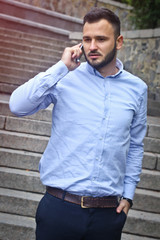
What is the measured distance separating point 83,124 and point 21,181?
2.25 meters

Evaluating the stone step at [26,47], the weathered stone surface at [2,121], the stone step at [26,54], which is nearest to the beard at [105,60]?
the weathered stone surface at [2,121]

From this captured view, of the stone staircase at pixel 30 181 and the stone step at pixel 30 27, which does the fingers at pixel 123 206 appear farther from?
the stone step at pixel 30 27

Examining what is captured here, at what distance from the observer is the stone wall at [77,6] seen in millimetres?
12672

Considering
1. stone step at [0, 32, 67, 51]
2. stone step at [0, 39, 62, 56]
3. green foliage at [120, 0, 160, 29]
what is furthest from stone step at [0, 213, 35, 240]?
green foliage at [120, 0, 160, 29]

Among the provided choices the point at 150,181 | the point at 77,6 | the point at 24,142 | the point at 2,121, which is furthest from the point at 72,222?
the point at 77,6

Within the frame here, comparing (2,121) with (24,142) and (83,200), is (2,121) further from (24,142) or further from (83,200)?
(83,200)

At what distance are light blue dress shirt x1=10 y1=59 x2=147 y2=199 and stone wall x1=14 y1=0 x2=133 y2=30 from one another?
10899mm

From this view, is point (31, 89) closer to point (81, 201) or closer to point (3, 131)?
point (81, 201)

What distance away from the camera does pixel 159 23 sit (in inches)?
357

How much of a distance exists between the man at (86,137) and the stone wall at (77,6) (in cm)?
1088

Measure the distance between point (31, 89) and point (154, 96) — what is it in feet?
17.3

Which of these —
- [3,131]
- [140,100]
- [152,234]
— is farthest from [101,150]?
[3,131]

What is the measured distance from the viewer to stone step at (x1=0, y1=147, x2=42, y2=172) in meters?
4.13

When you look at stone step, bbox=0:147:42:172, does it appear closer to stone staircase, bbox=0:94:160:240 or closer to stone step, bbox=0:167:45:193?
stone staircase, bbox=0:94:160:240
